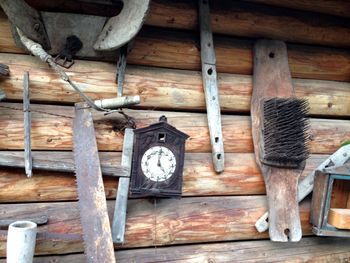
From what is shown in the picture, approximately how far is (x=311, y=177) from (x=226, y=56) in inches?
26.1

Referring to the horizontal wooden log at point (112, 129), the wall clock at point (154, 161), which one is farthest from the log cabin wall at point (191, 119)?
the wall clock at point (154, 161)

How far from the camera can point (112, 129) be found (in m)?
1.60

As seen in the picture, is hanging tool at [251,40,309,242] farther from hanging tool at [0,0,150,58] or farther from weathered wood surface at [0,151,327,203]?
hanging tool at [0,0,150,58]

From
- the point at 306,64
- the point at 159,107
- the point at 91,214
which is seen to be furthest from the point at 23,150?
the point at 306,64

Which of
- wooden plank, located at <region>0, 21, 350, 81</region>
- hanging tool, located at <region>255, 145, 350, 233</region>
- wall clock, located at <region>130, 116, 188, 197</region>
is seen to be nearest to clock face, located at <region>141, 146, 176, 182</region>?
wall clock, located at <region>130, 116, 188, 197</region>

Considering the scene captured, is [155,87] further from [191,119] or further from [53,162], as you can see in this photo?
[53,162]

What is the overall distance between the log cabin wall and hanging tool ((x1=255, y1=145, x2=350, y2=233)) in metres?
0.04

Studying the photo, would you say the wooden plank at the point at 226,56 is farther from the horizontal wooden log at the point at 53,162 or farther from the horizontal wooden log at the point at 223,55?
the horizontal wooden log at the point at 53,162

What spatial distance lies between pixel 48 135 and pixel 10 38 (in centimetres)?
39

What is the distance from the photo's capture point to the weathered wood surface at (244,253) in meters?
1.60

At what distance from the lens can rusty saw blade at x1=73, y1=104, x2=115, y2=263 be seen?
1393 millimetres

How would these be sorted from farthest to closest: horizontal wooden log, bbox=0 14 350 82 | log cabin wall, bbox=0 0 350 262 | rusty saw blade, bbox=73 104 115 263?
horizontal wooden log, bbox=0 14 350 82
log cabin wall, bbox=0 0 350 262
rusty saw blade, bbox=73 104 115 263

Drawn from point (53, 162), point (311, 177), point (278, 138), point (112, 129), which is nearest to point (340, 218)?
point (311, 177)

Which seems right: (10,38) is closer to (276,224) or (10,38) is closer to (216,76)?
(216,76)
